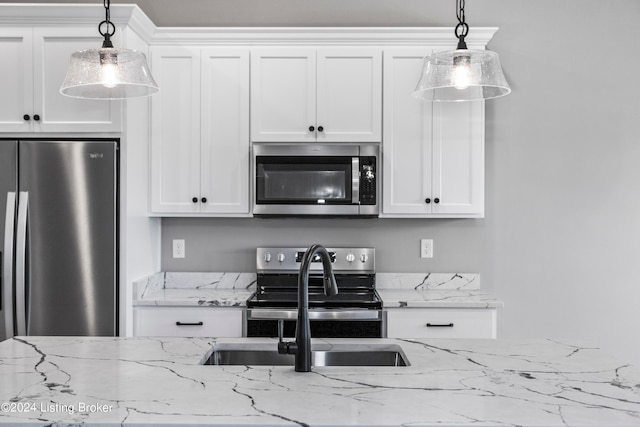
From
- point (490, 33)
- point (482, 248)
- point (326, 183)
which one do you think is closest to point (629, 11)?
point (490, 33)

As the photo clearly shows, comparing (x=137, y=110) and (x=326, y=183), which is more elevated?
(x=137, y=110)

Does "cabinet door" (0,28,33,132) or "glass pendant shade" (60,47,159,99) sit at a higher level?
"cabinet door" (0,28,33,132)

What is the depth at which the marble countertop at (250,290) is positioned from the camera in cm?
310

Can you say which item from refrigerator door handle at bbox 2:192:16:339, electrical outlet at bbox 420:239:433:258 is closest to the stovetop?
electrical outlet at bbox 420:239:433:258

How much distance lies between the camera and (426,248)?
366cm

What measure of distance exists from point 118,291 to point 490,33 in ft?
8.19

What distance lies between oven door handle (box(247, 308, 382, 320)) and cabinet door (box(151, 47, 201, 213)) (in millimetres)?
→ 755

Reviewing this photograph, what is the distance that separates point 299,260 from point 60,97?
5.29 feet

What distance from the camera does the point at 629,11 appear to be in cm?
360

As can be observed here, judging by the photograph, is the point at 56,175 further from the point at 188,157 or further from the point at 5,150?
the point at 188,157

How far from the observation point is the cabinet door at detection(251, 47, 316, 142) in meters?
3.34

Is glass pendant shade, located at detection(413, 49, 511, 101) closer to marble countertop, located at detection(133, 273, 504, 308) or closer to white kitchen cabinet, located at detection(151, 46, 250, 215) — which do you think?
marble countertop, located at detection(133, 273, 504, 308)

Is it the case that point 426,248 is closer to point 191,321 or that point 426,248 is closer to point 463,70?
point 191,321

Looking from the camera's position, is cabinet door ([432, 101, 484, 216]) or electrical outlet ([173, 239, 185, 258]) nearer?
cabinet door ([432, 101, 484, 216])
